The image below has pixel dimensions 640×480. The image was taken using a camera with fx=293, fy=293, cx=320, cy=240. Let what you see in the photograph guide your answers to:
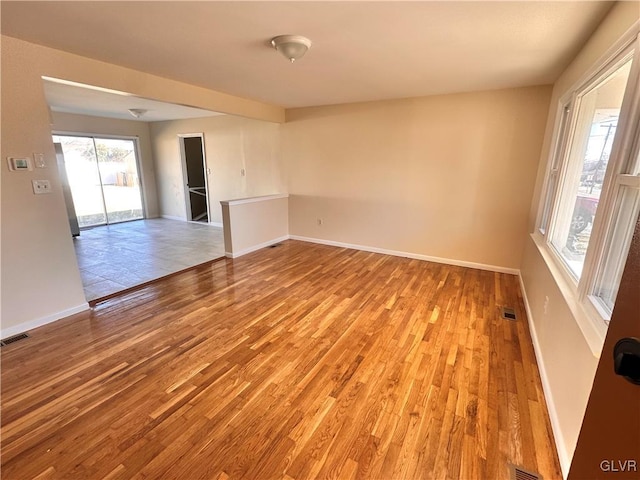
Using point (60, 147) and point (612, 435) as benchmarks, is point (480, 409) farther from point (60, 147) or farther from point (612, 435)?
point (60, 147)

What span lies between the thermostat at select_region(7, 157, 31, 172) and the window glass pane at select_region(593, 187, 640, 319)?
3.97m

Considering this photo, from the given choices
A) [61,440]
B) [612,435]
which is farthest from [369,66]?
[61,440]

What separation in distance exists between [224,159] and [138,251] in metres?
2.63

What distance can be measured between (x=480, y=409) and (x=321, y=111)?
4.54 meters

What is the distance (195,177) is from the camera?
24.1 ft

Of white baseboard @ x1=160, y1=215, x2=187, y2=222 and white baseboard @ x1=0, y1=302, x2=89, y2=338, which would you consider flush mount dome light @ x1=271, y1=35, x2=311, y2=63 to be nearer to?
white baseboard @ x1=0, y1=302, x2=89, y2=338

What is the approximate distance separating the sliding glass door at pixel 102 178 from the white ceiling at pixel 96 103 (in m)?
0.71

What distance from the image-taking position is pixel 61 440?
156 centimetres

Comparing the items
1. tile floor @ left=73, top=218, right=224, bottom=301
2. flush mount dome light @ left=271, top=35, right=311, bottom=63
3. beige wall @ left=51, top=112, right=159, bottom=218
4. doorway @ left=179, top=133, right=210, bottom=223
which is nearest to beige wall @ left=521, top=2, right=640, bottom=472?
flush mount dome light @ left=271, top=35, right=311, bottom=63

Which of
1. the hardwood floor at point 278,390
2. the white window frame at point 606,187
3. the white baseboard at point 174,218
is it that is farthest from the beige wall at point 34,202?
the white baseboard at point 174,218

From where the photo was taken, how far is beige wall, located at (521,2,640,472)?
1369 mm

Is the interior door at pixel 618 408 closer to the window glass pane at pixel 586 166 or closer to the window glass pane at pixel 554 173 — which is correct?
the window glass pane at pixel 586 166

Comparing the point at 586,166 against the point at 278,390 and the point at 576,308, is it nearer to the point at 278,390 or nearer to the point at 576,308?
the point at 576,308

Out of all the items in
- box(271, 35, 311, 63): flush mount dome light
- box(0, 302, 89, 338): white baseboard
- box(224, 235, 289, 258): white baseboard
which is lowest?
box(0, 302, 89, 338): white baseboard
